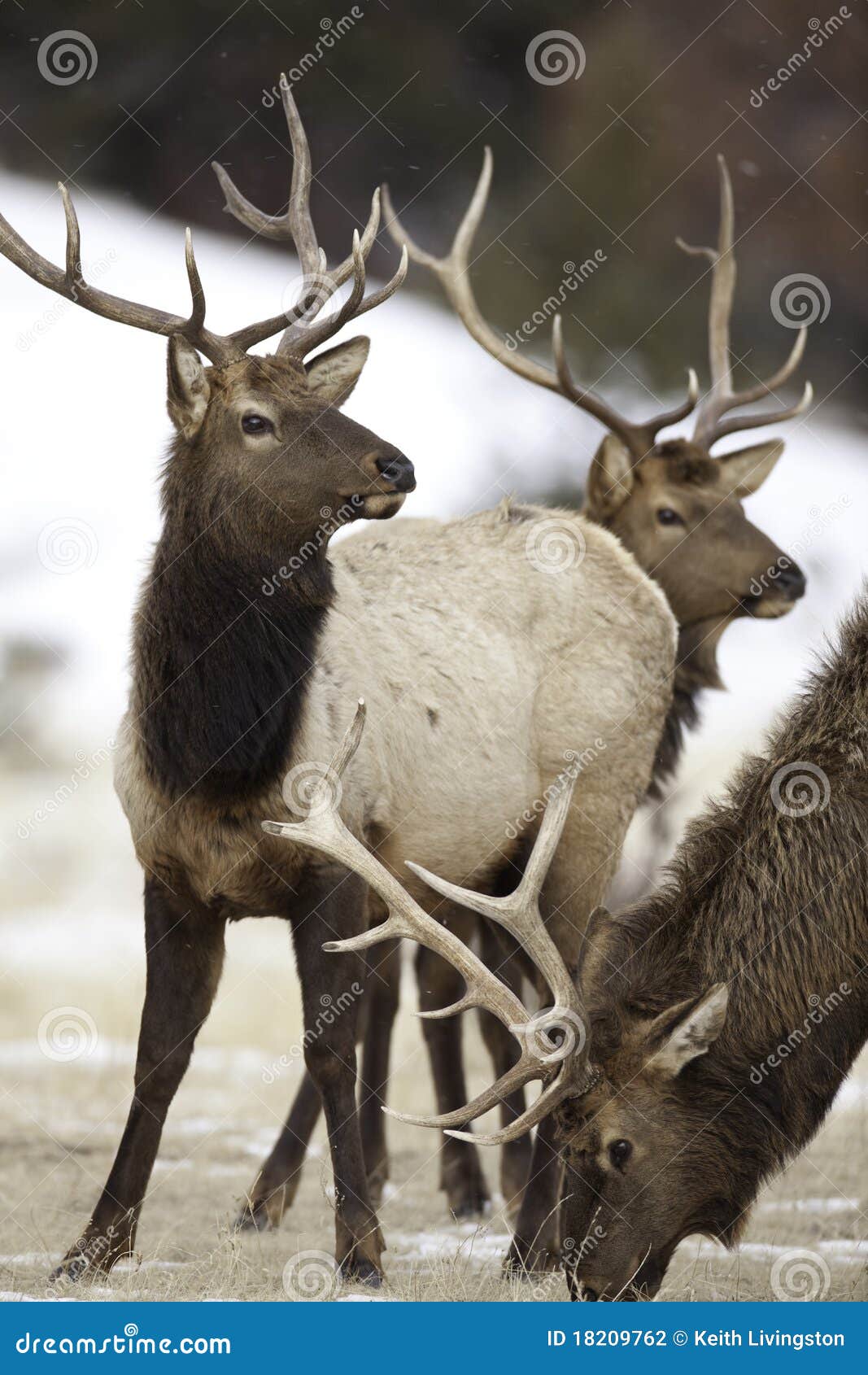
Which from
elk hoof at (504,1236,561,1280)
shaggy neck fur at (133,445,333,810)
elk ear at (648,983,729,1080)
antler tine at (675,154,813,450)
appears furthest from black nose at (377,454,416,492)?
antler tine at (675,154,813,450)

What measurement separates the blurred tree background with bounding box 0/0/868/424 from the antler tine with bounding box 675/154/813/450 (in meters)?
3.17

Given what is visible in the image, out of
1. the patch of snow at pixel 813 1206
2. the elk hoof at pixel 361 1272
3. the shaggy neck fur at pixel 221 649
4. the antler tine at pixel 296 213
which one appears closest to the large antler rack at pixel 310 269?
the antler tine at pixel 296 213

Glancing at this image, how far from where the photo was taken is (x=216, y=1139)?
841 centimetres

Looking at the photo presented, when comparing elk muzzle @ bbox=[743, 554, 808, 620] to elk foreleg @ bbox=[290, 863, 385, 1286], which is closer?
elk foreleg @ bbox=[290, 863, 385, 1286]

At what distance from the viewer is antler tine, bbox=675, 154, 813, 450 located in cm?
834

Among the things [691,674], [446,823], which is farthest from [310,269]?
[691,674]

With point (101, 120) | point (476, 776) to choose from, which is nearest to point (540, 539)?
point (476, 776)

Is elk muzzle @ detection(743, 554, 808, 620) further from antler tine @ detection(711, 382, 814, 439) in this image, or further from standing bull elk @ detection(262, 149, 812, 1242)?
antler tine @ detection(711, 382, 814, 439)

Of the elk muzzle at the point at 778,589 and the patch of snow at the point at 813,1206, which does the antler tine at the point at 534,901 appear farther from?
the elk muzzle at the point at 778,589

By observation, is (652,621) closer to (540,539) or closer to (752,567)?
(540,539)

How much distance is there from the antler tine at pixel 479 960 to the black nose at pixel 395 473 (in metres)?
0.77

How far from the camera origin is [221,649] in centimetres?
516

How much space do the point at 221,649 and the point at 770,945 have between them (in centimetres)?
189

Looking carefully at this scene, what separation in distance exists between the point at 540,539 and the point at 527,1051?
2.86m
